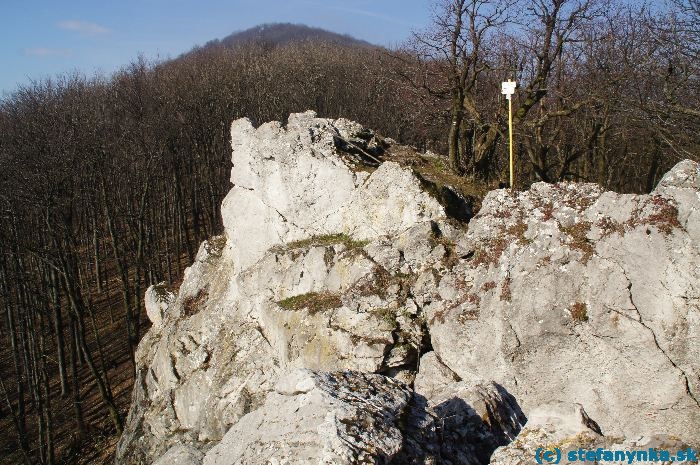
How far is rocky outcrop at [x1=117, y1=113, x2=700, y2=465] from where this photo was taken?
6.43 metres

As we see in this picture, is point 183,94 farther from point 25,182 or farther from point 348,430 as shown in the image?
point 348,430

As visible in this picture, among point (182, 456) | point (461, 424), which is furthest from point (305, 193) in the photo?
point (461, 424)

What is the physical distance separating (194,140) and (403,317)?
110ft

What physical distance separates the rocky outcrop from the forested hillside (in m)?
4.15

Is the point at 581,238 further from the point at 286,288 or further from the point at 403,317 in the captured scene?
the point at 286,288

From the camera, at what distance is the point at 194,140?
40750mm

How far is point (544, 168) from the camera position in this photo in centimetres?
2200

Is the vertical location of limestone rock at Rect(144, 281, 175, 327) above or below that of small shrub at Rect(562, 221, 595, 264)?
below

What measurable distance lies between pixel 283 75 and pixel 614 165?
31.1 meters

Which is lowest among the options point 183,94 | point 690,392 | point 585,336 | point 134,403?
point 134,403

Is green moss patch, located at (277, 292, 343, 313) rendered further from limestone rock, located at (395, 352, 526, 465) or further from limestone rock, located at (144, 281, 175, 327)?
limestone rock, located at (144, 281, 175, 327)

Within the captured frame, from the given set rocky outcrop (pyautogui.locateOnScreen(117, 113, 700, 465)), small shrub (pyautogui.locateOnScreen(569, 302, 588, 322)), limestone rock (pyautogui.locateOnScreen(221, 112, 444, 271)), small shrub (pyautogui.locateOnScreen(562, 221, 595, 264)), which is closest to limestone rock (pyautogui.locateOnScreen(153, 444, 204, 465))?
rocky outcrop (pyautogui.locateOnScreen(117, 113, 700, 465))

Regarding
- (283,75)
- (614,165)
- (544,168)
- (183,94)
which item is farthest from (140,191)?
(614,165)

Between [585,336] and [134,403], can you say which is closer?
[585,336]
